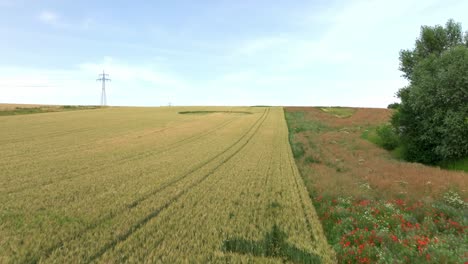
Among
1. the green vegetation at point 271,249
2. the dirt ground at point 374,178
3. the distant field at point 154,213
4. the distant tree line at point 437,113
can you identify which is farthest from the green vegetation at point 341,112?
the green vegetation at point 271,249

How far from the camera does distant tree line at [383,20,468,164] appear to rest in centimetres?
1834

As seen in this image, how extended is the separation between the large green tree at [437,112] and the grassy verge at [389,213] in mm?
5226

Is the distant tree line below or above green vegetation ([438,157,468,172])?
above

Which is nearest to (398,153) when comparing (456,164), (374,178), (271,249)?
(456,164)

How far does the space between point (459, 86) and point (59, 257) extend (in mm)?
23547

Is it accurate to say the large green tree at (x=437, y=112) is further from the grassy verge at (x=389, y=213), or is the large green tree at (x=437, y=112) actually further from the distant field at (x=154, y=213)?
the distant field at (x=154, y=213)

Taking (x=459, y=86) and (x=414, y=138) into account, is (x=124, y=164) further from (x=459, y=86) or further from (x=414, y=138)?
(x=459, y=86)

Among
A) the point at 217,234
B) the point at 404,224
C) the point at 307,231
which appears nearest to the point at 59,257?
the point at 217,234

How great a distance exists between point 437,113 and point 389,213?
1462 centimetres

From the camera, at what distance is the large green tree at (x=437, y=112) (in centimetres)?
1834

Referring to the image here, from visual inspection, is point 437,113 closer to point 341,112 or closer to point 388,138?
point 388,138

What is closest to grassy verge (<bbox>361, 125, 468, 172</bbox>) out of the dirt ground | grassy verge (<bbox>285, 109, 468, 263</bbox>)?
the dirt ground

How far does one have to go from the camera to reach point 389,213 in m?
8.70

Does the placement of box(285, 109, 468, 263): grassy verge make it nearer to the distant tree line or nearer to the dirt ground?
the dirt ground
